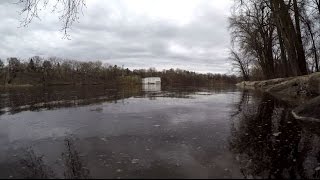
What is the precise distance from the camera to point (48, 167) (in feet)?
20.6

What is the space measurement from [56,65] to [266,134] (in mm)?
142944

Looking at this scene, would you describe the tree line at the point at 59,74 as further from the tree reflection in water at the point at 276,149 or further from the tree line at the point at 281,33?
the tree reflection in water at the point at 276,149

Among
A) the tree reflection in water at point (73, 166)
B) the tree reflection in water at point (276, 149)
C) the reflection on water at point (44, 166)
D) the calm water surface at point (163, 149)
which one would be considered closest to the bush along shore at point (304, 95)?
the calm water surface at point (163, 149)

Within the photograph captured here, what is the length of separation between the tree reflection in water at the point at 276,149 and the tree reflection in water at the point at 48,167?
9.34ft

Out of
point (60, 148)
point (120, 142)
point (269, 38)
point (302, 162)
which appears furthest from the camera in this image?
point (269, 38)

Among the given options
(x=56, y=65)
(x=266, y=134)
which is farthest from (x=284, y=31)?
(x=56, y=65)

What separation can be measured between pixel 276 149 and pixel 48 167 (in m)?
4.68

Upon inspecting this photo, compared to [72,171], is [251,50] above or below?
above

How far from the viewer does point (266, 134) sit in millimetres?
9062

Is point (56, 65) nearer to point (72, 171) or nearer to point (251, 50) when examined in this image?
point (251, 50)

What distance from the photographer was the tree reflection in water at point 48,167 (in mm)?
5801

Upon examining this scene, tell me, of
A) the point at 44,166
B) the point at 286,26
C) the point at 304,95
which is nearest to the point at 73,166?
the point at 44,166

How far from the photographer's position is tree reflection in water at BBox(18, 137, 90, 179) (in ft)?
19.0

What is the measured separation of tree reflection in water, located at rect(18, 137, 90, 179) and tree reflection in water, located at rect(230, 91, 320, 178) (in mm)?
2846
